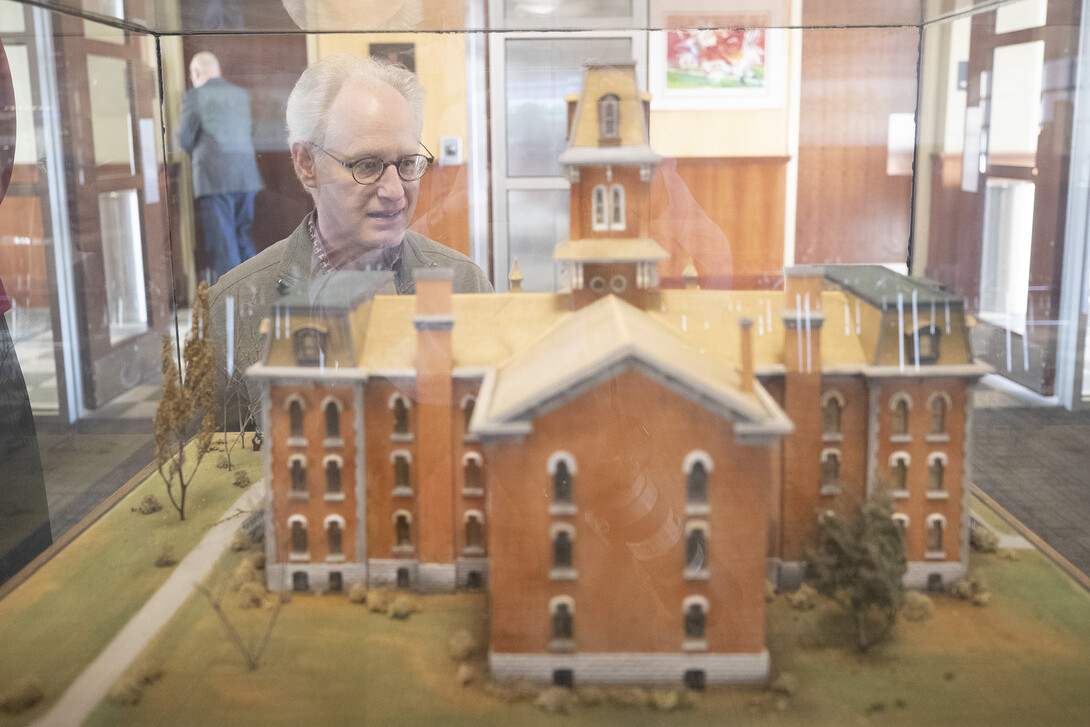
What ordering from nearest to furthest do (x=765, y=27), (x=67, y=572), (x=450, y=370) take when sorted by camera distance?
(x=765, y=27)
(x=450, y=370)
(x=67, y=572)

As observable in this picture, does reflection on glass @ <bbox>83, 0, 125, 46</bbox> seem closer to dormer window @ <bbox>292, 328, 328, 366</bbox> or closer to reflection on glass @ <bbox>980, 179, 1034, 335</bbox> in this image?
dormer window @ <bbox>292, 328, 328, 366</bbox>

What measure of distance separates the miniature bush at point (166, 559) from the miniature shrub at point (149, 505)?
1.33 ft

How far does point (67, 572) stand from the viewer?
20.5 feet

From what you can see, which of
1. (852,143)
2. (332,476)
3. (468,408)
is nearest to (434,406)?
(468,408)

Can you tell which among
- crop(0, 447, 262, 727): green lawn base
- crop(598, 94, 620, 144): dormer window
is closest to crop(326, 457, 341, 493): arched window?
crop(0, 447, 262, 727): green lawn base

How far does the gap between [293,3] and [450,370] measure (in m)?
2.63

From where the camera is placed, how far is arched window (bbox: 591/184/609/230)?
5.49 m

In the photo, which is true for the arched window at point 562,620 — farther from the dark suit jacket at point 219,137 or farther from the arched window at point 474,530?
the dark suit jacket at point 219,137

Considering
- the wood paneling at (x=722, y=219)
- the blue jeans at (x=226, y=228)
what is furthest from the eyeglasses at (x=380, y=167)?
the wood paneling at (x=722, y=219)

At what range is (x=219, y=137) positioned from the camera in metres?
5.80

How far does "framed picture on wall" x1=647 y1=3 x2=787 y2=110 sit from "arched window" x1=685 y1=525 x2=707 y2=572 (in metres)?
2.65

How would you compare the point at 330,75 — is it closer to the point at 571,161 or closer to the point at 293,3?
the point at 293,3

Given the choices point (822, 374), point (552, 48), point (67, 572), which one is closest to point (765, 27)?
Result: point (552, 48)

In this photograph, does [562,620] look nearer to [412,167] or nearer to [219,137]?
[412,167]
